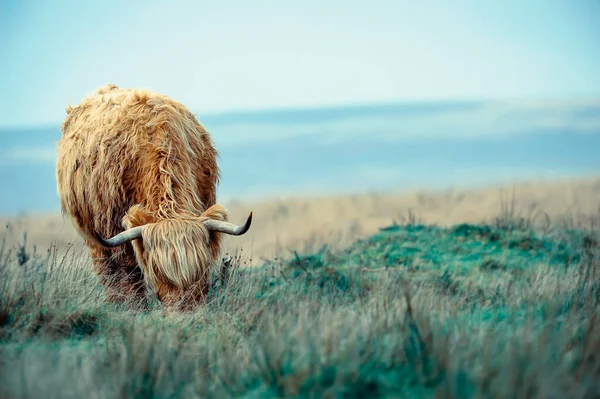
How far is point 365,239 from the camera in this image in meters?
11.3

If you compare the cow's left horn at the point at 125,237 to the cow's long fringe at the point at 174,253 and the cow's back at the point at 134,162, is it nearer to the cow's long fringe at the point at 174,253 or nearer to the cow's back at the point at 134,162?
the cow's long fringe at the point at 174,253

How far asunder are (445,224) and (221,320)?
7.73 meters

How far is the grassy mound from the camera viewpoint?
3627 millimetres

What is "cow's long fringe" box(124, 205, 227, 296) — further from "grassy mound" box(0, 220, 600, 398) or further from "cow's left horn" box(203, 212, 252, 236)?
"grassy mound" box(0, 220, 600, 398)

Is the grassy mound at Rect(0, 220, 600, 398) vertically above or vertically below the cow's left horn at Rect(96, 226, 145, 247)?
below

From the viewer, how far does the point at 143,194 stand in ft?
22.2

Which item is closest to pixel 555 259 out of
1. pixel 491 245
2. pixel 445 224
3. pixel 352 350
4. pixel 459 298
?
pixel 491 245

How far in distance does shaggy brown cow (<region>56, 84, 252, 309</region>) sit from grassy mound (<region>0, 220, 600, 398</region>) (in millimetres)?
358

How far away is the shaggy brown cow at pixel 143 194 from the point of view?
19.8 ft

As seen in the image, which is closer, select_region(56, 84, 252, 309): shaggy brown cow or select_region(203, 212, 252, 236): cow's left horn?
select_region(56, 84, 252, 309): shaggy brown cow

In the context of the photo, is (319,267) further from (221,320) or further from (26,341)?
(26,341)

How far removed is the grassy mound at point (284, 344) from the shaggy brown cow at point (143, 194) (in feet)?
1.17

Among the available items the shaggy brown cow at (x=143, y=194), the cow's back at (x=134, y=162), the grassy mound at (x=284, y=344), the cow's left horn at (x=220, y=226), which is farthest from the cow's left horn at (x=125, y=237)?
the cow's left horn at (x=220, y=226)

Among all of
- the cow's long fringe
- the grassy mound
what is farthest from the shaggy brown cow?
the grassy mound
